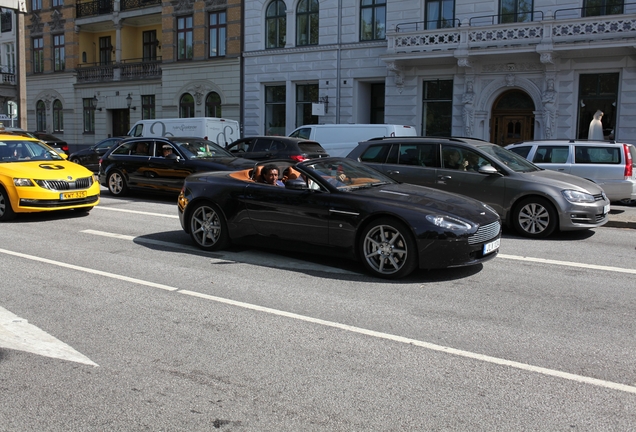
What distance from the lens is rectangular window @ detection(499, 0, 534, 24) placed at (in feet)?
77.7

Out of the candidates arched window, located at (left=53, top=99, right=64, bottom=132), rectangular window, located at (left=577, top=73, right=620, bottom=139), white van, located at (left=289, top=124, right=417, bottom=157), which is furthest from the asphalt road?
arched window, located at (left=53, top=99, right=64, bottom=132)

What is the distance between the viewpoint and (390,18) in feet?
87.1

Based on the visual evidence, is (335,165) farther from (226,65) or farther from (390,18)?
(226,65)

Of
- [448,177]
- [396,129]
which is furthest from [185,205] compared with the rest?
[396,129]

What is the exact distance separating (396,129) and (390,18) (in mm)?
9227

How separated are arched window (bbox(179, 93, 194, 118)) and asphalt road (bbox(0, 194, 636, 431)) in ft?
88.9

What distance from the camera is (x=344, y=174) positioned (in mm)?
8016

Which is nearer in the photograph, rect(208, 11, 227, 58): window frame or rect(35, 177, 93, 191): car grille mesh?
rect(35, 177, 93, 191): car grille mesh

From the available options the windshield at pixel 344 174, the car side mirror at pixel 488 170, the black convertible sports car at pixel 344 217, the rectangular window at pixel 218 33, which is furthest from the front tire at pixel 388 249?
the rectangular window at pixel 218 33

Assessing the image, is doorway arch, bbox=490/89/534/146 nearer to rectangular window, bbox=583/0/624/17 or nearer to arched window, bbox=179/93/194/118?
rectangular window, bbox=583/0/624/17

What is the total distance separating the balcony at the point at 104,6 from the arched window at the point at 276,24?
840 centimetres

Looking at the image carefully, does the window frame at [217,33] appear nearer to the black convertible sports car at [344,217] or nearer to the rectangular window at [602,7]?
the rectangular window at [602,7]

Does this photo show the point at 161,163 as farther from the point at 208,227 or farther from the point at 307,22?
→ the point at 307,22

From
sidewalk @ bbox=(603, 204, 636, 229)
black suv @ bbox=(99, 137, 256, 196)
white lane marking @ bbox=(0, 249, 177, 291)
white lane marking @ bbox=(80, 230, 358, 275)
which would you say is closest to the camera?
white lane marking @ bbox=(0, 249, 177, 291)
